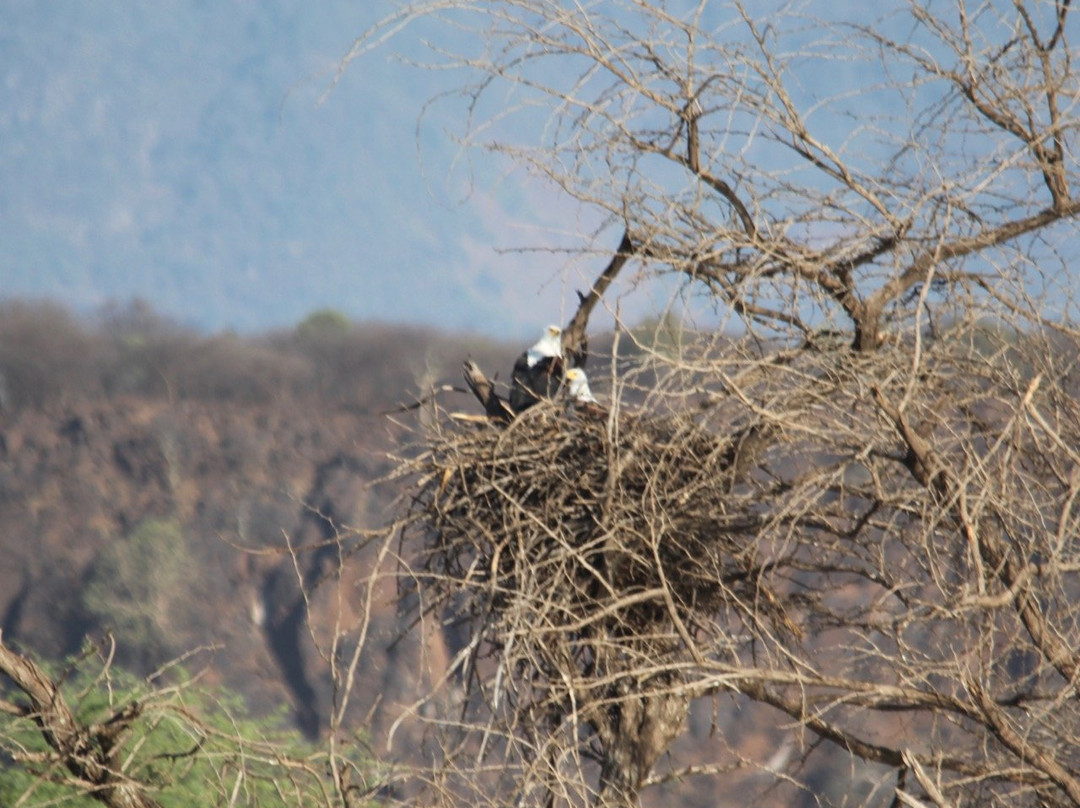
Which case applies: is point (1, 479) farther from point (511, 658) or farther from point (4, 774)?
point (511, 658)

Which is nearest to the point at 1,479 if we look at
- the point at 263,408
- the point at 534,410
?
the point at 263,408

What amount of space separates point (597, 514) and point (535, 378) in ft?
2.40

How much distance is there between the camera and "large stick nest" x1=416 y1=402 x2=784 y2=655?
4.35 m

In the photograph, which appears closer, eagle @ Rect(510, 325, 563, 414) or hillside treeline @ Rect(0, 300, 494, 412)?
eagle @ Rect(510, 325, 563, 414)

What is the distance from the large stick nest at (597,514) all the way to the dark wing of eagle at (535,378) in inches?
11.9

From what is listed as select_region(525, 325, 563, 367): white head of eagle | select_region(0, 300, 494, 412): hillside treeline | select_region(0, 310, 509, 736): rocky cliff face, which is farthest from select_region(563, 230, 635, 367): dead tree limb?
select_region(0, 300, 494, 412): hillside treeline

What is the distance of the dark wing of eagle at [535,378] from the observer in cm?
504

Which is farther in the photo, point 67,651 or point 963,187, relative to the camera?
point 67,651

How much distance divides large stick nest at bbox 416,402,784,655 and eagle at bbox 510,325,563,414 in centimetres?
30

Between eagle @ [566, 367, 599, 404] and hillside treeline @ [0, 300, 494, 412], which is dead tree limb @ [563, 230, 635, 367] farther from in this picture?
hillside treeline @ [0, 300, 494, 412]

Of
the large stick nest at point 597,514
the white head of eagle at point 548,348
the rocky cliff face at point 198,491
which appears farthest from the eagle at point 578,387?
the rocky cliff face at point 198,491

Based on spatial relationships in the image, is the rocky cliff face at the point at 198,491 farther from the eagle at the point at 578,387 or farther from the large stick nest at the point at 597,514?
the large stick nest at the point at 597,514

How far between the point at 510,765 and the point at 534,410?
4.03 feet

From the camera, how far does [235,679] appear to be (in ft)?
92.0
